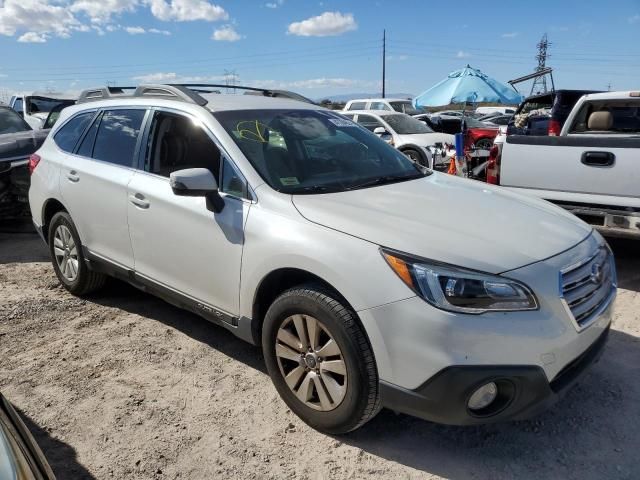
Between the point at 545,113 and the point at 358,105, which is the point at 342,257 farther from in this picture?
the point at 358,105

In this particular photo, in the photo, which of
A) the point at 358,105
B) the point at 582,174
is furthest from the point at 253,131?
the point at 358,105

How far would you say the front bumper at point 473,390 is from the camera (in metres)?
2.25

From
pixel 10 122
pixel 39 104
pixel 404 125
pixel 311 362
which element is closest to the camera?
pixel 311 362

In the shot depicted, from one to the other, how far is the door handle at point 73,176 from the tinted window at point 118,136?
9.0 inches

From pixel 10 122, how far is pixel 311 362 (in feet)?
27.7

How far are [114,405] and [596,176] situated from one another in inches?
165

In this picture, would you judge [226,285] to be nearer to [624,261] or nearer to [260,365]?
[260,365]

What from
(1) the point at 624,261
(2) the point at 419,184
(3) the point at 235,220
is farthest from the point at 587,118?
(3) the point at 235,220

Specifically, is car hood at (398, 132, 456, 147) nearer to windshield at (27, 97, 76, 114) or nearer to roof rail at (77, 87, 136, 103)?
roof rail at (77, 87, 136, 103)

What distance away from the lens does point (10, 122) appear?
29.2ft

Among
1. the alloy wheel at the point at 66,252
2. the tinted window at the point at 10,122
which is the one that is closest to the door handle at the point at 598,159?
the alloy wheel at the point at 66,252

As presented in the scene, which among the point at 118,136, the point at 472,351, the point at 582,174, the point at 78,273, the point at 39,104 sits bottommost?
the point at 78,273

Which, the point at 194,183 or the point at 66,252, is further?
the point at 66,252

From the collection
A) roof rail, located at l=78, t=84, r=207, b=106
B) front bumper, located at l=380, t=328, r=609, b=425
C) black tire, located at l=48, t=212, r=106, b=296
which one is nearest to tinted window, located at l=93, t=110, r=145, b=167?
roof rail, located at l=78, t=84, r=207, b=106
